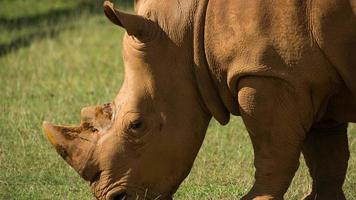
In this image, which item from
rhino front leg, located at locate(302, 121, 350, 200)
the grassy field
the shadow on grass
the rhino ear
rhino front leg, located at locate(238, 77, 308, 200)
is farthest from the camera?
the shadow on grass

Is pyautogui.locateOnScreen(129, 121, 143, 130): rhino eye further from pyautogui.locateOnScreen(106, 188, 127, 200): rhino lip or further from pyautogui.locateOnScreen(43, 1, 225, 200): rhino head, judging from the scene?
pyautogui.locateOnScreen(106, 188, 127, 200): rhino lip

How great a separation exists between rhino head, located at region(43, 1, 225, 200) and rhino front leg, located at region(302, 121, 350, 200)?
967 mm

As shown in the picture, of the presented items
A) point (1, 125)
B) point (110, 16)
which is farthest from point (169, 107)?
point (1, 125)

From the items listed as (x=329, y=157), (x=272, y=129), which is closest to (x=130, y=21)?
(x=272, y=129)

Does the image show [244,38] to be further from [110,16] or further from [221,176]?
[221,176]

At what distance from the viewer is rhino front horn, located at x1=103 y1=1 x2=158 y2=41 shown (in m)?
6.82

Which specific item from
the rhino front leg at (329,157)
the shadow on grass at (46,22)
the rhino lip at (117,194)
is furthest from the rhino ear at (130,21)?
the shadow on grass at (46,22)

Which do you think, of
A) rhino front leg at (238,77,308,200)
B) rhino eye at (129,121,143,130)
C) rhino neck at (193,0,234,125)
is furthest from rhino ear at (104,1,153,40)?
rhino front leg at (238,77,308,200)

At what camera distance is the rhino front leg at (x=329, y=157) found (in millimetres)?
7684

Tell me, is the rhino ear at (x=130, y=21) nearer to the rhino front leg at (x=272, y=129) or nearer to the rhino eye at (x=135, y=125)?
the rhino eye at (x=135, y=125)

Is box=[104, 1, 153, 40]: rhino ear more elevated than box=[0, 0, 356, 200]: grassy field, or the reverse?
box=[104, 1, 153, 40]: rhino ear

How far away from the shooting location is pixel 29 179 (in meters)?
9.05

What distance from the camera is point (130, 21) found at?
6883mm

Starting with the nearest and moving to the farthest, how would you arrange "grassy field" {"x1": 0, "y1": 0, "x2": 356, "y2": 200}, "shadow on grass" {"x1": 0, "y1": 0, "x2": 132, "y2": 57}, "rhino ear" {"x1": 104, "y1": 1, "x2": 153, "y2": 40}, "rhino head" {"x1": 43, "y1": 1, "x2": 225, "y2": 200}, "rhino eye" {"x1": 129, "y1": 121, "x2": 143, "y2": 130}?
"rhino ear" {"x1": 104, "y1": 1, "x2": 153, "y2": 40} → "rhino head" {"x1": 43, "y1": 1, "x2": 225, "y2": 200} → "rhino eye" {"x1": 129, "y1": 121, "x2": 143, "y2": 130} → "grassy field" {"x1": 0, "y1": 0, "x2": 356, "y2": 200} → "shadow on grass" {"x1": 0, "y1": 0, "x2": 132, "y2": 57}
